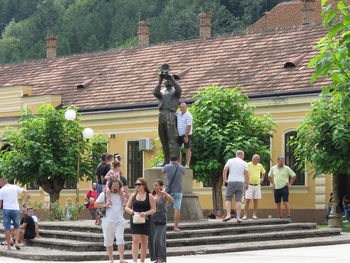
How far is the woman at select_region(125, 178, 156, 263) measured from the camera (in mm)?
18141

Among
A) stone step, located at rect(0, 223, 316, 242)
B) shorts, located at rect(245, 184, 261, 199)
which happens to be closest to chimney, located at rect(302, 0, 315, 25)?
shorts, located at rect(245, 184, 261, 199)

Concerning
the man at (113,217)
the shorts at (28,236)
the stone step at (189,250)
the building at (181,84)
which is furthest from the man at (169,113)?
the building at (181,84)

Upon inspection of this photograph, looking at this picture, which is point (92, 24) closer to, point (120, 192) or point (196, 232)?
point (196, 232)

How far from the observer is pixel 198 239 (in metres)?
22.3

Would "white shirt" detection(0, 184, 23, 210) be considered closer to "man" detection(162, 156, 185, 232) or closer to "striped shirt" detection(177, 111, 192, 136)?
"man" detection(162, 156, 185, 232)

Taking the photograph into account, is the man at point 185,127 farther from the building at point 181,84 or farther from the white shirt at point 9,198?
the building at point 181,84

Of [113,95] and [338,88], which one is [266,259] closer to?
[338,88]

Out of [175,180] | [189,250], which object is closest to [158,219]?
[189,250]

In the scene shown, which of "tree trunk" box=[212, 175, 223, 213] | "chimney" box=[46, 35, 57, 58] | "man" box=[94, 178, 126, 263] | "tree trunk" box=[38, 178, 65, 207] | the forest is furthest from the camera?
the forest

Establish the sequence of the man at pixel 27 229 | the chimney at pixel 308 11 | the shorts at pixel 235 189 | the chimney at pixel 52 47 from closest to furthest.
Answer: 1. the man at pixel 27 229
2. the shorts at pixel 235 189
3. the chimney at pixel 308 11
4. the chimney at pixel 52 47

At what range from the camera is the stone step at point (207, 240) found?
70.6 feet

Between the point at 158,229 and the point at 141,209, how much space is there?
482mm

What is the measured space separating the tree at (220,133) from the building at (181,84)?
2.28m

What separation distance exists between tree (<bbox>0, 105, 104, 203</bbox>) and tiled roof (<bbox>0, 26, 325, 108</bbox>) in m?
4.15
